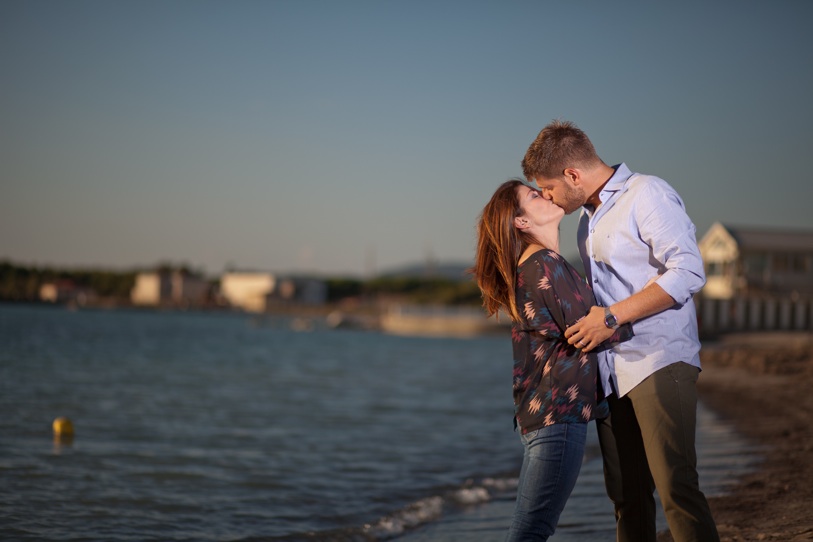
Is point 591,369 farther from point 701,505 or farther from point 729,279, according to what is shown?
point 729,279

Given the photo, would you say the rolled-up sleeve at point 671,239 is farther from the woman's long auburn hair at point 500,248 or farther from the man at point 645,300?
the woman's long auburn hair at point 500,248

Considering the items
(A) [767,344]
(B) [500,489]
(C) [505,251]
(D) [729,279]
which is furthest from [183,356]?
(C) [505,251]

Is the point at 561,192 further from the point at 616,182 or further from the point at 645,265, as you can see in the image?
the point at 645,265

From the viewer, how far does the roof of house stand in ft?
143

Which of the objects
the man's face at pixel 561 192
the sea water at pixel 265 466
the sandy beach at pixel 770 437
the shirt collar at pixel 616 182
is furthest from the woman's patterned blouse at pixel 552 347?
the sea water at pixel 265 466

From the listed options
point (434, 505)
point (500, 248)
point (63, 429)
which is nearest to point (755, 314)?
point (63, 429)

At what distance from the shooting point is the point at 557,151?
132 inches

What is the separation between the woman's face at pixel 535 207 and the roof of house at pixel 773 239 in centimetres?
4368

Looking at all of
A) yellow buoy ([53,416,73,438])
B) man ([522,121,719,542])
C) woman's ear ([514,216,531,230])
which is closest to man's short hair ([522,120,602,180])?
man ([522,121,719,542])

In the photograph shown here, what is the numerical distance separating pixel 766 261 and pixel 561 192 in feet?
149

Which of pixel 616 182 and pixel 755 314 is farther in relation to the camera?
pixel 755 314

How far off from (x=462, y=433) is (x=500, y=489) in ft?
16.7

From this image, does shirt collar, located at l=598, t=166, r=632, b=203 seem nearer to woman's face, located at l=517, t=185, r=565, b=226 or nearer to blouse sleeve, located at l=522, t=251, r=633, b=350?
woman's face, located at l=517, t=185, r=565, b=226

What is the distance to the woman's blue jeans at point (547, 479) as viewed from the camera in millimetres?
3184
